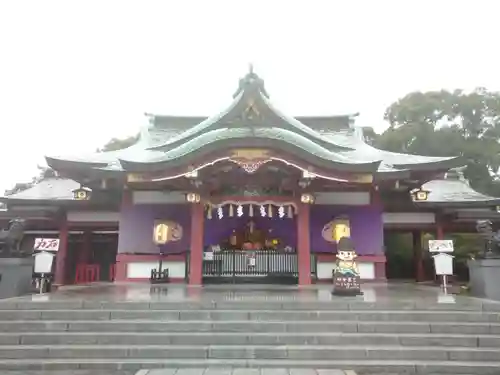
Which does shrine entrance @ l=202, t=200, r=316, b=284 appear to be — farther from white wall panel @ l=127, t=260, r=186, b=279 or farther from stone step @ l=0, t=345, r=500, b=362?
stone step @ l=0, t=345, r=500, b=362

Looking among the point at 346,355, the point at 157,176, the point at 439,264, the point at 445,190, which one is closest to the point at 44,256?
the point at 157,176

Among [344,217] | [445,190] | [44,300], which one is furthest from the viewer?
[445,190]

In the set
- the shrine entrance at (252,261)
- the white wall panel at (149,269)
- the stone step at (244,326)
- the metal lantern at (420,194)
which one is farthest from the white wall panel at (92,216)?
the metal lantern at (420,194)

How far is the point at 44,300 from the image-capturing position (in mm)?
8586

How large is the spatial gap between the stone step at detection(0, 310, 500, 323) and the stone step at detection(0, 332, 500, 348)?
54 cm

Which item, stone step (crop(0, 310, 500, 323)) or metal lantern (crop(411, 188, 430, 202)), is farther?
metal lantern (crop(411, 188, 430, 202))

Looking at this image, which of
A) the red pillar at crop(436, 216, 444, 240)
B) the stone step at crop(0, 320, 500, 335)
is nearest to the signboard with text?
the stone step at crop(0, 320, 500, 335)

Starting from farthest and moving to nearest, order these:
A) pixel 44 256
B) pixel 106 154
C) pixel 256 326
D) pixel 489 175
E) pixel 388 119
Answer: pixel 388 119 → pixel 489 175 → pixel 106 154 → pixel 44 256 → pixel 256 326

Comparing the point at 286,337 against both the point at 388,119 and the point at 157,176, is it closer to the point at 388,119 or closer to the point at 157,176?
A: the point at 157,176

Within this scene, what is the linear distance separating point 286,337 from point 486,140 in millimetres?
33538

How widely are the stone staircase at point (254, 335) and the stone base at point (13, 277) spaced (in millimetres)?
2801

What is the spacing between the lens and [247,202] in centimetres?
1409

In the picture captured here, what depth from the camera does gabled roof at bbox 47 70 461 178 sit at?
42.2ft

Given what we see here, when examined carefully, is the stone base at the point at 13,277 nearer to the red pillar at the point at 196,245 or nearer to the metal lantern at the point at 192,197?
the red pillar at the point at 196,245
